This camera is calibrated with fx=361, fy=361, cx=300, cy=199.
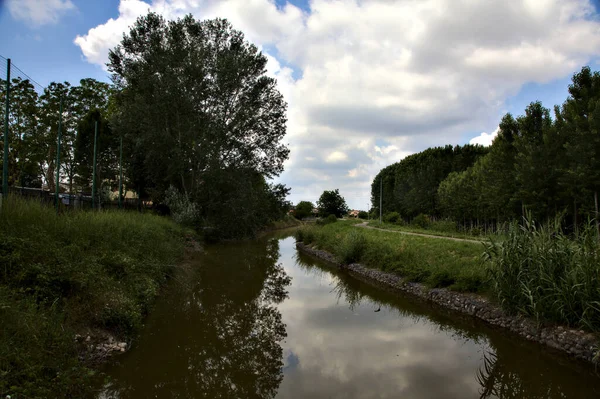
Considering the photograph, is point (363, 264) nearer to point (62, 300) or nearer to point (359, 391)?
point (359, 391)

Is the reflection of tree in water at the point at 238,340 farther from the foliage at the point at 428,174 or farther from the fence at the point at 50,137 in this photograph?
the foliage at the point at 428,174

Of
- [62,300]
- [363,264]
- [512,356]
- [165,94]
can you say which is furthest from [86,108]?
[512,356]

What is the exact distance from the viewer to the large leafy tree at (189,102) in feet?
82.1

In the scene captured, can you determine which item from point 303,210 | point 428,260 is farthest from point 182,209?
point 303,210

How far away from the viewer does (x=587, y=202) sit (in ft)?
67.5

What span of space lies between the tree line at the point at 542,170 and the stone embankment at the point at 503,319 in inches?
104

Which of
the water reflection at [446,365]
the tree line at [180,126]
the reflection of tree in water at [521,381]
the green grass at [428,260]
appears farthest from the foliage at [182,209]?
the reflection of tree in water at [521,381]

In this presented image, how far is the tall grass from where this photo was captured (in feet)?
24.5

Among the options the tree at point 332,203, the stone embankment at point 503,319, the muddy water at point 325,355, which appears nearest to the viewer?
the muddy water at point 325,355

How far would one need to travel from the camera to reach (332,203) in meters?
80.4

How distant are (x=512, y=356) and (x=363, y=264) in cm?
1063

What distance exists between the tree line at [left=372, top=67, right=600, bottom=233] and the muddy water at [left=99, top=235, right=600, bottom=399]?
156 inches

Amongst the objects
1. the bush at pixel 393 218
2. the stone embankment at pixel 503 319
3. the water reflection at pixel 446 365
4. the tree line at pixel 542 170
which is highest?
the tree line at pixel 542 170

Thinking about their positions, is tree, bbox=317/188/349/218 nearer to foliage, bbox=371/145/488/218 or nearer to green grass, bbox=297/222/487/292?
foliage, bbox=371/145/488/218
